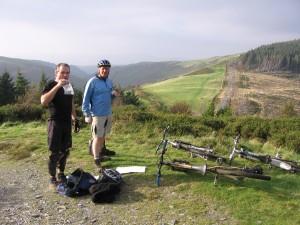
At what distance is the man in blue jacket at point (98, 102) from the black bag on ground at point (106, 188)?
Result: 101cm

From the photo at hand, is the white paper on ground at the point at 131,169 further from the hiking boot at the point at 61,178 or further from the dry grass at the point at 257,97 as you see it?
the dry grass at the point at 257,97

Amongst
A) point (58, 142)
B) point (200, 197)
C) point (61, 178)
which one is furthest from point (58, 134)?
point (200, 197)

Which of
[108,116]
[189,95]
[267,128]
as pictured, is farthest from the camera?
[189,95]

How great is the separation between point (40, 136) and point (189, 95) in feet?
297

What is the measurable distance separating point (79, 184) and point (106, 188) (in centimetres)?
58

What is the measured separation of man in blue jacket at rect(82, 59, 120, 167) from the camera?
8852 millimetres

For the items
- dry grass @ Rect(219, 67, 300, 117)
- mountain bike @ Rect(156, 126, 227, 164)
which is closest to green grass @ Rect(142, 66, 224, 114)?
dry grass @ Rect(219, 67, 300, 117)

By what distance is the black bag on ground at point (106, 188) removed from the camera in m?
7.71

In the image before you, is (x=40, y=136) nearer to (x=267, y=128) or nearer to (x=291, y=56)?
(x=267, y=128)

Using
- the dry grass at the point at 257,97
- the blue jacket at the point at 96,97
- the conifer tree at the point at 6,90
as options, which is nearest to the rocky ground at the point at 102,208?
the blue jacket at the point at 96,97

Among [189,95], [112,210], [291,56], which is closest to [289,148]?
[112,210]

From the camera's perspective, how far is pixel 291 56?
642ft

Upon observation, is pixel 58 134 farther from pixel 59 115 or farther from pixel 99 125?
pixel 99 125

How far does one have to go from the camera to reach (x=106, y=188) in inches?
309
